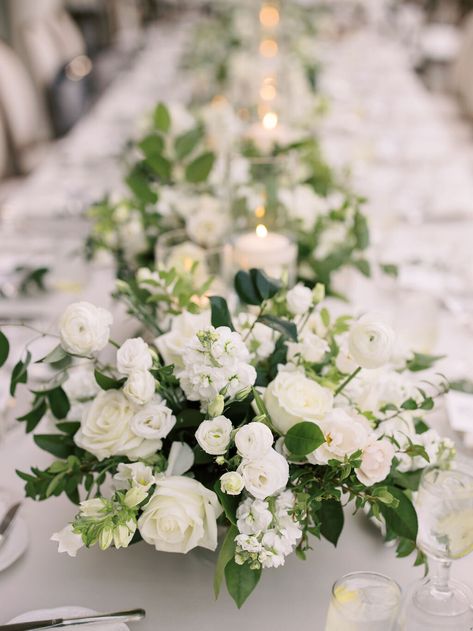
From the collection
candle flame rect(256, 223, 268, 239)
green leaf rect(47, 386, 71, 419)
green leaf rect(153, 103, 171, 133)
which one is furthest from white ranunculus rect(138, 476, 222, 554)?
green leaf rect(153, 103, 171, 133)

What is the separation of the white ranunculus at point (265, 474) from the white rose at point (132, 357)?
0.49 ft

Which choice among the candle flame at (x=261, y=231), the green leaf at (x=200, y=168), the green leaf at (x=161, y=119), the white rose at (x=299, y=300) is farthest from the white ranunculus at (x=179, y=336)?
the green leaf at (x=161, y=119)

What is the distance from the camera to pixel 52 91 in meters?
3.82

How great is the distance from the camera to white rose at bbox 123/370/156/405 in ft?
2.56

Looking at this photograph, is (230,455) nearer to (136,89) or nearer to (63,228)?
(63,228)

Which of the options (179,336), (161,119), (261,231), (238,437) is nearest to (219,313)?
(179,336)

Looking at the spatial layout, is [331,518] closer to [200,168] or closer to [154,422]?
[154,422]

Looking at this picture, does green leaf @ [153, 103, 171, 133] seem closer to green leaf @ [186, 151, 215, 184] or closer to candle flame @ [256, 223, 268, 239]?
green leaf @ [186, 151, 215, 184]

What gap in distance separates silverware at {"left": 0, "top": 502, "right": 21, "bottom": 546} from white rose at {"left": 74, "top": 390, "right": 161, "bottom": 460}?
20 cm

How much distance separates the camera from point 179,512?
0.77m

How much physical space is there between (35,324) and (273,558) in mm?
957

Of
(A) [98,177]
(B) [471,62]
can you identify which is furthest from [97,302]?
(B) [471,62]

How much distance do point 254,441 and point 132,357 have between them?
0.16m

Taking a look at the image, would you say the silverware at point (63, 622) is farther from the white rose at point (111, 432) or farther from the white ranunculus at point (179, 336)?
the white ranunculus at point (179, 336)
